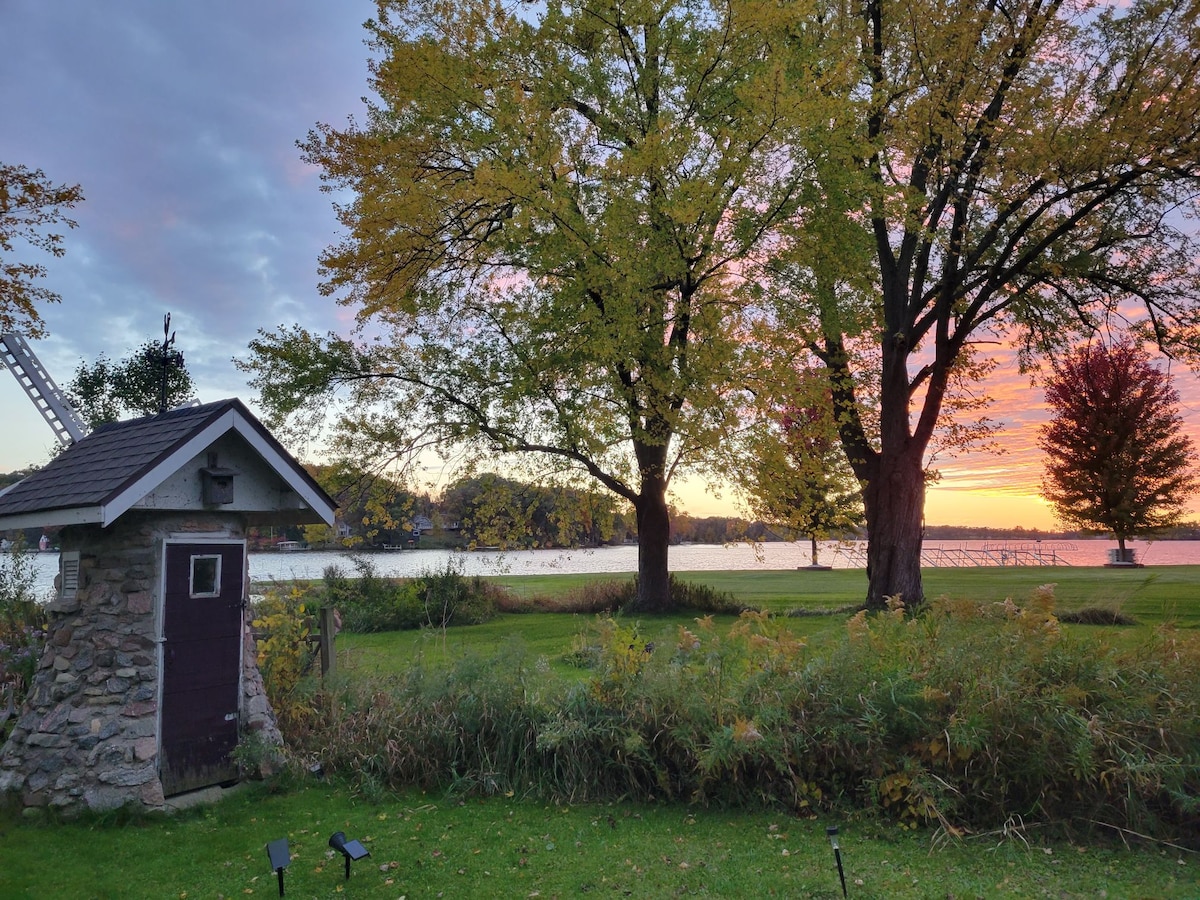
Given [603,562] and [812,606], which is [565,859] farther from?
[603,562]

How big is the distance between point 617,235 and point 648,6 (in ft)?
14.9

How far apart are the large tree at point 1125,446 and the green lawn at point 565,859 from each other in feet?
86.0

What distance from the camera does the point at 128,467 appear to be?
648 centimetres

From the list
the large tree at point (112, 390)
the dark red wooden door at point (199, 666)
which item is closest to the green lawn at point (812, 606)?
the dark red wooden door at point (199, 666)

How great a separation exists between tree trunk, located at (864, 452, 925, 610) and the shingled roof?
1099 cm

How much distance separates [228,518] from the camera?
24.2ft

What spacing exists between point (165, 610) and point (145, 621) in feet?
0.56

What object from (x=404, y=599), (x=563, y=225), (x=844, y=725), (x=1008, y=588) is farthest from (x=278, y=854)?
(x=1008, y=588)

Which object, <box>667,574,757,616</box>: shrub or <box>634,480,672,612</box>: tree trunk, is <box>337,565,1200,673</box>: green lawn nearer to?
<box>634,480,672,612</box>: tree trunk

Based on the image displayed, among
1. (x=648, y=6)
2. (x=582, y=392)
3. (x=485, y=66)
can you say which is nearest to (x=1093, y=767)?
(x=582, y=392)

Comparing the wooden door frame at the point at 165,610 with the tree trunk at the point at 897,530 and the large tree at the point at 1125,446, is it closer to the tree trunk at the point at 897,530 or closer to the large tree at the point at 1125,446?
the tree trunk at the point at 897,530

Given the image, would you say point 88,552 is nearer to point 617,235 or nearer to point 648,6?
point 617,235

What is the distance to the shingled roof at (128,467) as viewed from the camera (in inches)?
243

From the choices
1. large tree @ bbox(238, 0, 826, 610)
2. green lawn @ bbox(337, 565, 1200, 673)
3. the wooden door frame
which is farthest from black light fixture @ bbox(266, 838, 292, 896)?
large tree @ bbox(238, 0, 826, 610)
